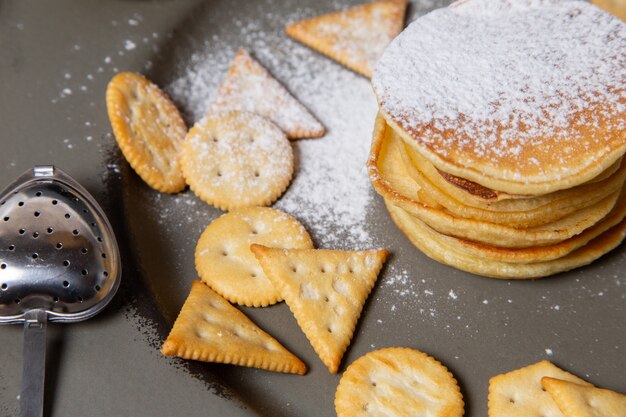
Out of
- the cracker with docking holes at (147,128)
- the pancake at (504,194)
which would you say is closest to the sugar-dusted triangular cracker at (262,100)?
the cracker with docking holes at (147,128)

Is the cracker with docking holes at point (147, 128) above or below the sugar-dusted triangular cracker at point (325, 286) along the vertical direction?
above

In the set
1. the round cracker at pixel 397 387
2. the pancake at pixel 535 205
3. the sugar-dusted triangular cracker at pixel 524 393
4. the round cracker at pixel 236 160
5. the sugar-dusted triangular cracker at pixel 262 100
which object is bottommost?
the round cracker at pixel 397 387

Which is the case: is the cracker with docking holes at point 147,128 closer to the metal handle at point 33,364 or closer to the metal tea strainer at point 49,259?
the metal tea strainer at point 49,259

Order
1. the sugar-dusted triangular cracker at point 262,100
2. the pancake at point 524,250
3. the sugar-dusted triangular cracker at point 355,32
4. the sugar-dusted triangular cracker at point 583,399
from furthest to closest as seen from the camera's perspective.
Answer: the sugar-dusted triangular cracker at point 355,32 → the sugar-dusted triangular cracker at point 262,100 → the pancake at point 524,250 → the sugar-dusted triangular cracker at point 583,399

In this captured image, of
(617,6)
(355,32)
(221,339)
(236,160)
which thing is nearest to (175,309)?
(221,339)

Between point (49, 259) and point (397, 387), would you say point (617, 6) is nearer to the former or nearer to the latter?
point (397, 387)

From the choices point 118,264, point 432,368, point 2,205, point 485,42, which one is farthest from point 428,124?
point 2,205
